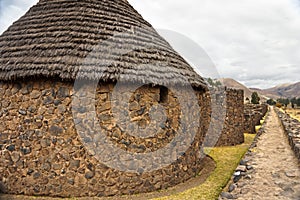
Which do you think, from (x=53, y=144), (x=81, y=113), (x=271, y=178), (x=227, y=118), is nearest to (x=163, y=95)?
(x=81, y=113)

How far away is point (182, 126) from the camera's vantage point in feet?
22.9

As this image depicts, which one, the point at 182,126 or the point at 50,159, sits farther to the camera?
the point at 182,126

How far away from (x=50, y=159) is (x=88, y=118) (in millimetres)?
1074

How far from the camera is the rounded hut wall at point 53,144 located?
19.0ft

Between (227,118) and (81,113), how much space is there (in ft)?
25.8

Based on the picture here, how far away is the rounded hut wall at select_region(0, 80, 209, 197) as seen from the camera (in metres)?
5.78

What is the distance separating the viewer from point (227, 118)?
40.1 feet

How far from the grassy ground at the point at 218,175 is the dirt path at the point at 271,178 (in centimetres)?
72

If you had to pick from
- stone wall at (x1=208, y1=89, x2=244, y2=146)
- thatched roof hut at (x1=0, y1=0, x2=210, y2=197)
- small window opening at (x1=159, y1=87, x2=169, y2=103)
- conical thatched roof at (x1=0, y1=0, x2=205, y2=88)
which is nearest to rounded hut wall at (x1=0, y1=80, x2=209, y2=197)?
thatched roof hut at (x1=0, y1=0, x2=210, y2=197)

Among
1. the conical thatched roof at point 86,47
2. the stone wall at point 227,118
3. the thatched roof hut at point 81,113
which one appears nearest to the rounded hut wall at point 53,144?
the thatched roof hut at point 81,113

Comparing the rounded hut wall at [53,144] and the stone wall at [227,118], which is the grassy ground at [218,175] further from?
the rounded hut wall at [53,144]

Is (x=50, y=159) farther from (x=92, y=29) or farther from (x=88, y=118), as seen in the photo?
(x=92, y=29)

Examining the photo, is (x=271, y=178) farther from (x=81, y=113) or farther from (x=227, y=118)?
(x=227, y=118)

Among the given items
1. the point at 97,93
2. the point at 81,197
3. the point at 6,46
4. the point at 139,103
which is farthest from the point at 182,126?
the point at 6,46
